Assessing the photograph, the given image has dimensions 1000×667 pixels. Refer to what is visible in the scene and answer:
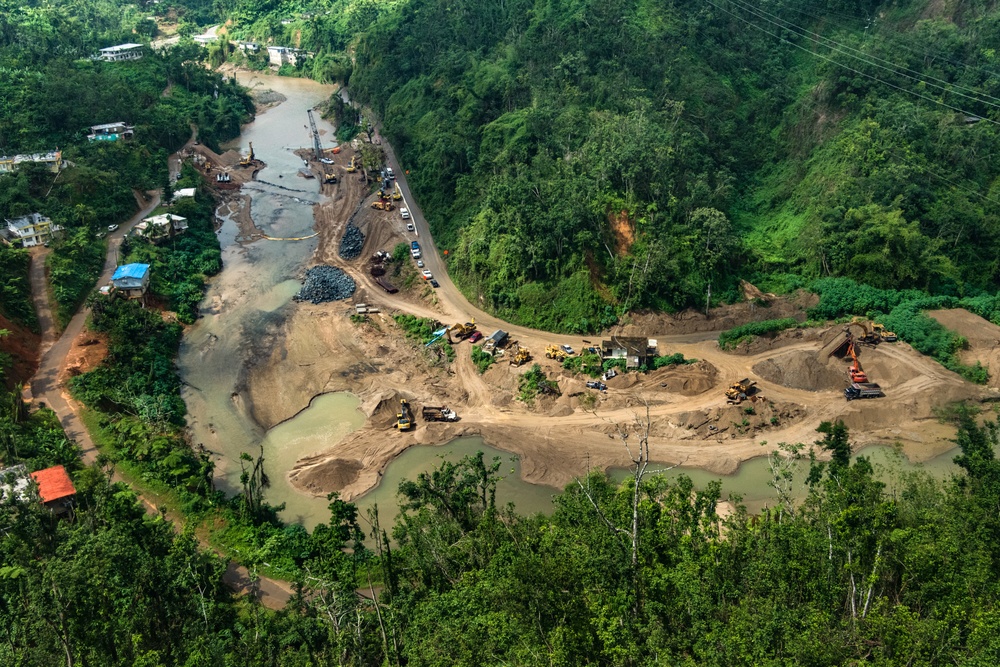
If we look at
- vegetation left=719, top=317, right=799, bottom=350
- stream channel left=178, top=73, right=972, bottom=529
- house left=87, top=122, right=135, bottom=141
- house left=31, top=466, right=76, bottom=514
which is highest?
house left=87, top=122, right=135, bottom=141

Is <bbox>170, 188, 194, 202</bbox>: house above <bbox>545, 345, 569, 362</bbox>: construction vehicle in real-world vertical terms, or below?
above

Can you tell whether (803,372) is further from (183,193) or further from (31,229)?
(31,229)

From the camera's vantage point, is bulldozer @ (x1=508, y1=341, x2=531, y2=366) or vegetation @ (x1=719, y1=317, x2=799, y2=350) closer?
bulldozer @ (x1=508, y1=341, x2=531, y2=366)

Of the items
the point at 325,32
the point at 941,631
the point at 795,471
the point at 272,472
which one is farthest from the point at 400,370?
the point at 325,32

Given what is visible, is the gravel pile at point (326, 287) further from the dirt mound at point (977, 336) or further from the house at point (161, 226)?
the dirt mound at point (977, 336)

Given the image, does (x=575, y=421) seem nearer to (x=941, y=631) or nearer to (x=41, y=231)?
(x=941, y=631)

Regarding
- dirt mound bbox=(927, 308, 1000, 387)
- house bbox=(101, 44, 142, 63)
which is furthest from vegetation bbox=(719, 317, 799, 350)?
house bbox=(101, 44, 142, 63)

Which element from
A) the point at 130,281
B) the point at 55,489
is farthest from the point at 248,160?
the point at 55,489

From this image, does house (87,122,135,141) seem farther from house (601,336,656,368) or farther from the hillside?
house (601,336,656,368)
